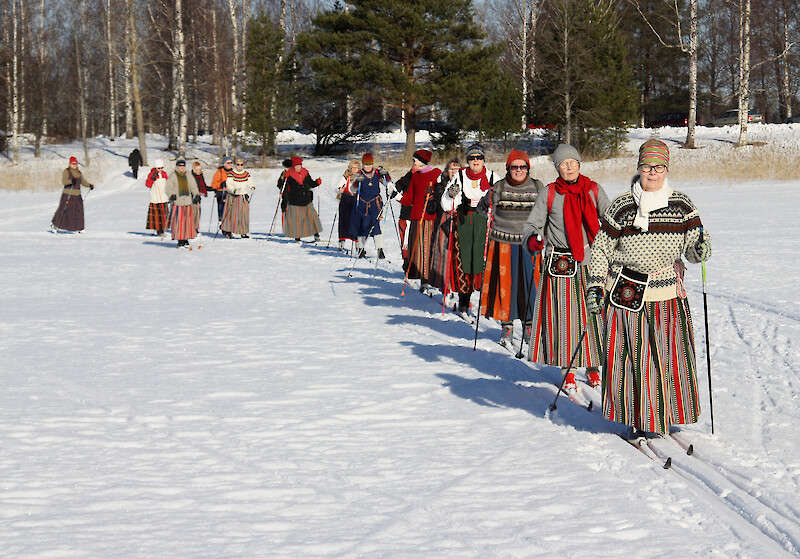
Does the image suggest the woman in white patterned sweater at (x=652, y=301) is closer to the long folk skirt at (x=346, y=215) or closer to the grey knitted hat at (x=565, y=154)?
the grey knitted hat at (x=565, y=154)

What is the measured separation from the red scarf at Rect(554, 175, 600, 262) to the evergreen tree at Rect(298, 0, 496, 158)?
108 ft

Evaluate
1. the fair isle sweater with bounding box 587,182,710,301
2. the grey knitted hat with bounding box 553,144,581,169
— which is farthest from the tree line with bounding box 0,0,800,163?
the fair isle sweater with bounding box 587,182,710,301

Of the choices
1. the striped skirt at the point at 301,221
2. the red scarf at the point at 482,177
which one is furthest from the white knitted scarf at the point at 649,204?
the striped skirt at the point at 301,221

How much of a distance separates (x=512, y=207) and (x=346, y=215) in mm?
8495

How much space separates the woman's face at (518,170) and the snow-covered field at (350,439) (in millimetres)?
1400

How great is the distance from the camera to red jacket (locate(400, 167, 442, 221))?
420 inches

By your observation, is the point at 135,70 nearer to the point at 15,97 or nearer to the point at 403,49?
the point at 15,97

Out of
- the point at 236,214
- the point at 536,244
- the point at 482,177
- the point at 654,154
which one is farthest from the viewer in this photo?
the point at 236,214

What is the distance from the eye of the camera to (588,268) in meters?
6.07

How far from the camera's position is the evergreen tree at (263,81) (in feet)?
138

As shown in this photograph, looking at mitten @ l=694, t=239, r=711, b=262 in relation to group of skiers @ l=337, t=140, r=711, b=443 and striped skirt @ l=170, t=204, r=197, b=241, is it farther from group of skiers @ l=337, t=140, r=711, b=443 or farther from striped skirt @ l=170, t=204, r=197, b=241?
striped skirt @ l=170, t=204, r=197, b=241

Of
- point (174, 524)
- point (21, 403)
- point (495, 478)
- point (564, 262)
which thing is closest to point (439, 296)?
point (564, 262)

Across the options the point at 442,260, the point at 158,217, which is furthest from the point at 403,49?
the point at 442,260

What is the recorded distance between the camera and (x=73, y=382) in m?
7.01
